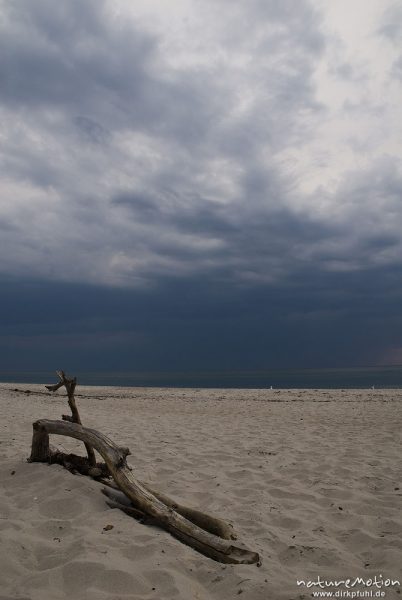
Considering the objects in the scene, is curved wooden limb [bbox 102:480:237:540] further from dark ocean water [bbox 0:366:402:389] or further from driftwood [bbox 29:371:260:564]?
dark ocean water [bbox 0:366:402:389]

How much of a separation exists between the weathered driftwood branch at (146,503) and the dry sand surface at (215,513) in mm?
116

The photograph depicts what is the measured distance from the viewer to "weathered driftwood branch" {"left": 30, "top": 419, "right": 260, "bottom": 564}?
391 centimetres

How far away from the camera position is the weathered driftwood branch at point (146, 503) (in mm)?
3912

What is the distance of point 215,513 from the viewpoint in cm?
510

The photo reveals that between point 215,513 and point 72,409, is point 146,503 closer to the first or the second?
point 215,513

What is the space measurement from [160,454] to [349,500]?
3.42 m

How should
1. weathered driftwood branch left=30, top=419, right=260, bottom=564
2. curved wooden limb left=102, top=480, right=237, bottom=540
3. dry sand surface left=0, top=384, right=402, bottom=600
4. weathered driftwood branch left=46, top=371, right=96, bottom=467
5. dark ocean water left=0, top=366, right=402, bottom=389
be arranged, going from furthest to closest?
dark ocean water left=0, top=366, right=402, bottom=389 → weathered driftwood branch left=46, top=371, right=96, bottom=467 → curved wooden limb left=102, top=480, right=237, bottom=540 → weathered driftwood branch left=30, top=419, right=260, bottom=564 → dry sand surface left=0, top=384, right=402, bottom=600

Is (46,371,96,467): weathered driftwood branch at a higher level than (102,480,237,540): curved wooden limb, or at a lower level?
higher

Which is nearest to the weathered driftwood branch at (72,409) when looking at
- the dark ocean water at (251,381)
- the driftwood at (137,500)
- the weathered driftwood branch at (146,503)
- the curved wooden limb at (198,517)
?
the driftwood at (137,500)

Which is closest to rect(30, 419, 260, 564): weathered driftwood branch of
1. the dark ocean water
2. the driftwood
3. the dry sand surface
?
the driftwood

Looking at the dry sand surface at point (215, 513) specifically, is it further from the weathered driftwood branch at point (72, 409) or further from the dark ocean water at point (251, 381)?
the dark ocean water at point (251, 381)

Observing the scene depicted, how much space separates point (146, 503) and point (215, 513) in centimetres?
104

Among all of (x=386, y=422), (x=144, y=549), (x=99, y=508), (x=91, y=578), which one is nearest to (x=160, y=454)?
(x=99, y=508)

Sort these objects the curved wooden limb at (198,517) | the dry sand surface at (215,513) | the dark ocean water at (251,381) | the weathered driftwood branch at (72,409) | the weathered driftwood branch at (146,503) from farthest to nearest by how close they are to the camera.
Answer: the dark ocean water at (251,381) < the weathered driftwood branch at (72,409) < the curved wooden limb at (198,517) < the weathered driftwood branch at (146,503) < the dry sand surface at (215,513)
